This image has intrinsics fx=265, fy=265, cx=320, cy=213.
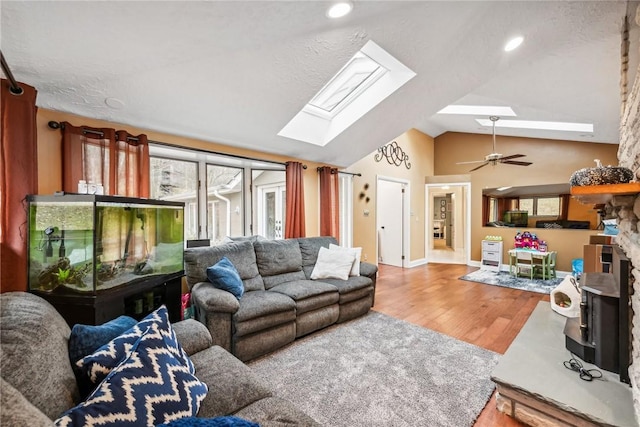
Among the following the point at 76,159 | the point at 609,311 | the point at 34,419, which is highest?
the point at 76,159

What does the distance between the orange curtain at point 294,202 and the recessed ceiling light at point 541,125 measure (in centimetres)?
349

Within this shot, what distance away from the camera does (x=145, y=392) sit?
880 millimetres

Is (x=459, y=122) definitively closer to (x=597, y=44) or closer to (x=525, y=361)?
(x=597, y=44)

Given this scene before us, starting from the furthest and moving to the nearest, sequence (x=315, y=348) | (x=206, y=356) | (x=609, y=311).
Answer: (x=315, y=348) < (x=609, y=311) < (x=206, y=356)

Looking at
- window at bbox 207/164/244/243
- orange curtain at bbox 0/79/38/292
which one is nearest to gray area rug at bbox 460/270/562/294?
window at bbox 207/164/244/243

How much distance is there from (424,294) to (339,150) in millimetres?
2572

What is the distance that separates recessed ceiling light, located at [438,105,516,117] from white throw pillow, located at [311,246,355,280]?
2739 millimetres

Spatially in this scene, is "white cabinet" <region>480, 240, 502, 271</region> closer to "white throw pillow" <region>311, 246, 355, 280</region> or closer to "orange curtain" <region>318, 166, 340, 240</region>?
"orange curtain" <region>318, 166, 340, 240</region>

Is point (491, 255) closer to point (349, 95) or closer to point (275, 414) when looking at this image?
point (349, 95)

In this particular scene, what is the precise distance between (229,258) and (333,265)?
47.8 inches

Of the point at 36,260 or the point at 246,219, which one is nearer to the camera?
the point at 36,260

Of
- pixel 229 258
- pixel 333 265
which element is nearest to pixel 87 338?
pixel 229 258

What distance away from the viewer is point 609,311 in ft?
5.63

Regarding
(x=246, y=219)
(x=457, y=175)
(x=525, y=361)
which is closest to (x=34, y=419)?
(x=525, y=361)
